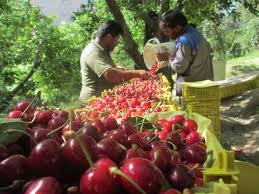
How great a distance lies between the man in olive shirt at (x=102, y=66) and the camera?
18.1 feet

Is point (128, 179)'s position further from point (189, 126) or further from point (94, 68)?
point (94, 68)

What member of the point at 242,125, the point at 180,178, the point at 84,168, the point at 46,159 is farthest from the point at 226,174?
the point at 242,125

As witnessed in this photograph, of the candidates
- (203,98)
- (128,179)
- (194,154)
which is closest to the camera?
(128,179)

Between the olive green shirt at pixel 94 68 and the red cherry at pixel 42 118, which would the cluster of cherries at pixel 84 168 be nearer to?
the red cherry at pixel 42 118

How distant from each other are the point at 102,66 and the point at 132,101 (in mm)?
1032

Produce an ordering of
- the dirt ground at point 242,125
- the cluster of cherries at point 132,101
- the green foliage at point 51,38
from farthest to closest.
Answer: the green foliage at point 51,38
the dirt ground at point 242,125
the cluster of cherries at point 132,101

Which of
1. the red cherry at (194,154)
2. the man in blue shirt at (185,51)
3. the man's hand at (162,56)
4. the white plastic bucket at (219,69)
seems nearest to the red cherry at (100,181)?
the red cherry at (194,154)

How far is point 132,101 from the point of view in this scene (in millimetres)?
4574

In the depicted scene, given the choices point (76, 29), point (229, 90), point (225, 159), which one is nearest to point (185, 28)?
point (225, 159)

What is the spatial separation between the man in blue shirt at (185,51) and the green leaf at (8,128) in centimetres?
408

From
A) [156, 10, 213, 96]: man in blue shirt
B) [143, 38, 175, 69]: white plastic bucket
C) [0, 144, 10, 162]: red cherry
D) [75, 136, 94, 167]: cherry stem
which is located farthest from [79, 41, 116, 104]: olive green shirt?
[75, 136, 94, 167]: cherry stem

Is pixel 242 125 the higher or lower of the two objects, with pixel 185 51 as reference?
lower

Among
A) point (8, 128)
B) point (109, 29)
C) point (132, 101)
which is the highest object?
point (109, 29)

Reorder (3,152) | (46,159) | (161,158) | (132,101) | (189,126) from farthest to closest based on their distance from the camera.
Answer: (132,101) → (189,126) → (161,158) → (3,152) → (46,159)
